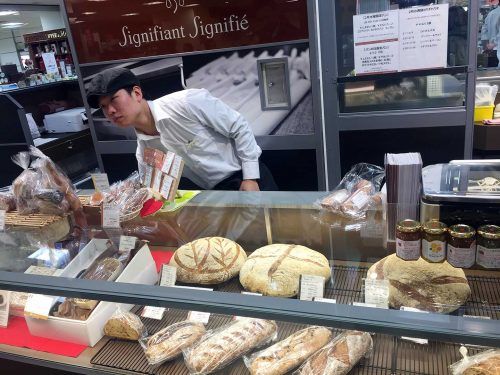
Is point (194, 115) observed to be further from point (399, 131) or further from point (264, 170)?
point (399, 131)

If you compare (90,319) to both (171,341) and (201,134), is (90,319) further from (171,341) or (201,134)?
(201,134)

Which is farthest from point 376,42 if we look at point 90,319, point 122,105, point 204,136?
point 90,319

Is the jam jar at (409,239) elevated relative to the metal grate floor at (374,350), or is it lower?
elevated

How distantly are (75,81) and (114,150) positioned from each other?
116 inches

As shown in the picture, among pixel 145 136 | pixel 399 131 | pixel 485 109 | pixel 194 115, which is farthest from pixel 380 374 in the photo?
pixel 485 109

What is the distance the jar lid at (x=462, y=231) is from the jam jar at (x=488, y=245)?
0.02 metres

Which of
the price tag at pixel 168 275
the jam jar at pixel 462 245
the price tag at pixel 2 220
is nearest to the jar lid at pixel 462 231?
the jam jar at pixel 462 245

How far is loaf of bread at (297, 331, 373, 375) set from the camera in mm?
1013

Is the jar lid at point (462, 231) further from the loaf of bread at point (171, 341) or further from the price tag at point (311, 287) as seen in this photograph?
the loaf of bread at point (171, 341)

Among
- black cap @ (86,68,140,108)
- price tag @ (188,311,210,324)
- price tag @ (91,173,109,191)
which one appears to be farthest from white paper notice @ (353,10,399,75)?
price tag @ (188,311,210,324)

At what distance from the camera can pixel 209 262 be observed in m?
1.31

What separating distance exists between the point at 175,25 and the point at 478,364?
9.66 feet

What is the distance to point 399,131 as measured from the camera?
119 inches

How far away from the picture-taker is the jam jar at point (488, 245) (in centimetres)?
90
